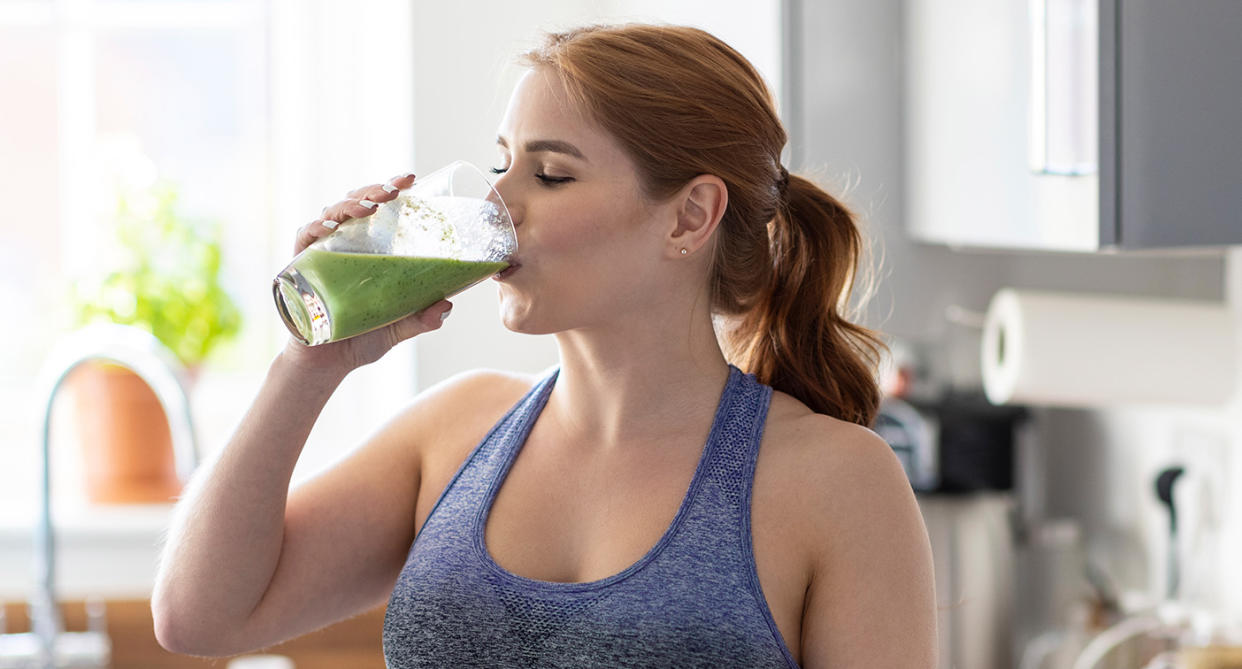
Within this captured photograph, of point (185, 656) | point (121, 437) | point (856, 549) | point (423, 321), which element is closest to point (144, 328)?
point (121, 437)

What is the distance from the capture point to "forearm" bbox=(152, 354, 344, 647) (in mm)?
1205

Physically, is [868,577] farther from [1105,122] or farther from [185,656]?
[185,656]

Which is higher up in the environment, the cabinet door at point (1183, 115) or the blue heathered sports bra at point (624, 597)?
the cabinet door at point (1183, 115)

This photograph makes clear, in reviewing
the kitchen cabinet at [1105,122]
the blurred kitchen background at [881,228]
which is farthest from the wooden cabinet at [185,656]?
the kitchen cabinet at [1105,122]

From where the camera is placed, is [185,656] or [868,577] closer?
[868,577]

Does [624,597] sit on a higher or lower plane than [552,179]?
lower

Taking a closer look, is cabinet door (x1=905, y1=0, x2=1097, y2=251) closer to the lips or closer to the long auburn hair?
the long auburn hair

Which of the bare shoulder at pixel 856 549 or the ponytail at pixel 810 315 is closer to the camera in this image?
the bare shoulder at pixel 856 549

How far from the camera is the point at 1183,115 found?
1.17 meters

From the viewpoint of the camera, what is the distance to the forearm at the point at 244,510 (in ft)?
3.95

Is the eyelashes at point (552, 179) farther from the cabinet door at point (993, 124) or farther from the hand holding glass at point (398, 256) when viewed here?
the cabinet door at point (993, 124)

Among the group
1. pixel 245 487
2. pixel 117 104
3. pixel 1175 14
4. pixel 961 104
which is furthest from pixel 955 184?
pixel 117 104

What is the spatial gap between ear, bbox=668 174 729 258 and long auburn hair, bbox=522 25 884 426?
0.01 m

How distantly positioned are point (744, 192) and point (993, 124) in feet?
1.74
